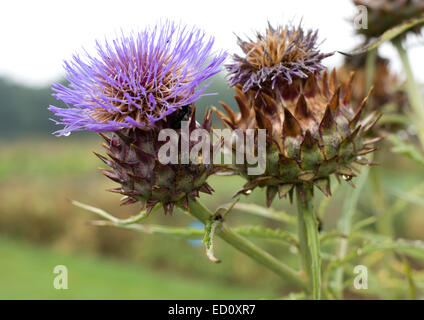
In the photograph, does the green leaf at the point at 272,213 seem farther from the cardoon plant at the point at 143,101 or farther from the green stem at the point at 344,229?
the cardoon plant at the point at 143,101

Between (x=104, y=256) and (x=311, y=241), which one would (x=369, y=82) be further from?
(x=104, y=256)

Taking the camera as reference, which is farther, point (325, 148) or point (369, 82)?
point (369, 82)

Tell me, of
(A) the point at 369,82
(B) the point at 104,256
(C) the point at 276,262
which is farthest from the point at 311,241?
(B) the point at 104,256

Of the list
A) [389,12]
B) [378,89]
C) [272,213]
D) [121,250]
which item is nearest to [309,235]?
[272,213]

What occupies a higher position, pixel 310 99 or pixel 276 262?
pixel 310 99

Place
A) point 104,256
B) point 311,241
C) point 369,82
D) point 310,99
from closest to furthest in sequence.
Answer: point 311,241
point 310,99
point 369,82
point 104,256

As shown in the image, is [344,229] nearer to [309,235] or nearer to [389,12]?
[309,235]
